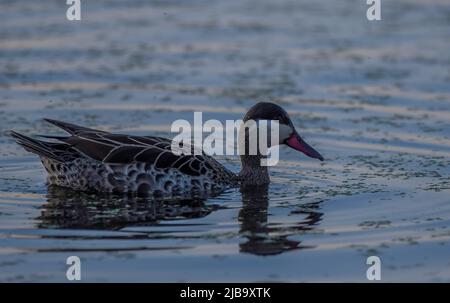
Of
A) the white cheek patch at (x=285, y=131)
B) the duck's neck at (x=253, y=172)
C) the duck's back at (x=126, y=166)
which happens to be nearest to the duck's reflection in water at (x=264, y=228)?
the duck's neck at (x=253, y=172)

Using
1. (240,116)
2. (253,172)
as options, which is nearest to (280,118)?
(253,172)

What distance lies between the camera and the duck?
10.5 meters

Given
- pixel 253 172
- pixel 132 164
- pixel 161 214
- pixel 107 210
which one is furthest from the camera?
pixel 253 172

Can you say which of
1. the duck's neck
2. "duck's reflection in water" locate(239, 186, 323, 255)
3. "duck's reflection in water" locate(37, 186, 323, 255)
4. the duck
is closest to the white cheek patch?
the duck

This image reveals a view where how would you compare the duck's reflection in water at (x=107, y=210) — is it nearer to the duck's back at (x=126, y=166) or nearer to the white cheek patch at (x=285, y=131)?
the duck's back at (x=126, y=166)

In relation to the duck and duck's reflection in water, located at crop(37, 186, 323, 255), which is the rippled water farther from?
the duck

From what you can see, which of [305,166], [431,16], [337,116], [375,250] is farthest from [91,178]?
[431,16]

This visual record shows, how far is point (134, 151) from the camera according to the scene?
10.6m

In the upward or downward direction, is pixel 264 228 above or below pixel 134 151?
below

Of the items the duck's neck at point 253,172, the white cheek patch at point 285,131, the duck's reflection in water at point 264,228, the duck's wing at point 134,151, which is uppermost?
the white cheek patch at point 285,131

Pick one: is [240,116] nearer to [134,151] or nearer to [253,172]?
[253,172]

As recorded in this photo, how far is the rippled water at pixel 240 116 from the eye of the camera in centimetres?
845

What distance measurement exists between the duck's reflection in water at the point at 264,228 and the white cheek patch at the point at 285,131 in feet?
2.50

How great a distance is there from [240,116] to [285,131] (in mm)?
2768
